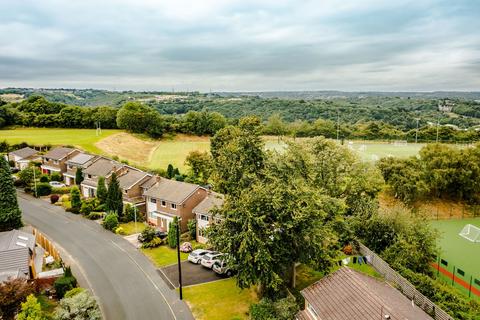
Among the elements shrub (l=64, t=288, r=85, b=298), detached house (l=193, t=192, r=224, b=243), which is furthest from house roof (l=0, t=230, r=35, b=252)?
detached house (l=193, t=192, r=224, b=243)

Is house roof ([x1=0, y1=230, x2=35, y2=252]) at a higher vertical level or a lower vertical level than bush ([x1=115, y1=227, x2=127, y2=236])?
higher

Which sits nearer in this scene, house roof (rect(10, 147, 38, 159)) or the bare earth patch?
house roof (rect(10, 147, 38, 159))

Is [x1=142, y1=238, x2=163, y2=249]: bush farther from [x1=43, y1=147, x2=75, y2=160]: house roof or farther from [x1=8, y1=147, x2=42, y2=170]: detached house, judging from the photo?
[x1=8, y1=147, x2=42, y2=170]: detached house

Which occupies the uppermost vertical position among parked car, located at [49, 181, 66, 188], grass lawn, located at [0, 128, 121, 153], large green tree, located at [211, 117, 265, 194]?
large green tree, located at [211, 117, 265, 194]

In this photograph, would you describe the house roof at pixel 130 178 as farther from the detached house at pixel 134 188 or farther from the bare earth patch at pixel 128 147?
the bare earth patch at pixel 128 147

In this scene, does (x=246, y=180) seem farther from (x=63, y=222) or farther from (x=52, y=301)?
(x=63, y=222)

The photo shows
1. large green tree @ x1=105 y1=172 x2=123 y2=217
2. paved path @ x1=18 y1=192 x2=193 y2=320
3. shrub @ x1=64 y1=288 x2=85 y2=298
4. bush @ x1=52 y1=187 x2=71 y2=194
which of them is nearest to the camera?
shrub @ x1=64 y1=288 x2=85 y2=298
